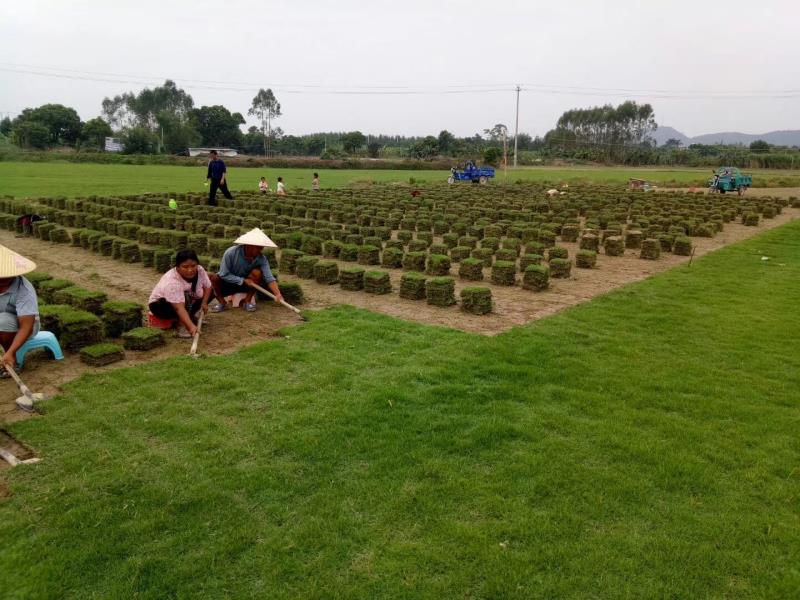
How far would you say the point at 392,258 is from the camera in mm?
13641

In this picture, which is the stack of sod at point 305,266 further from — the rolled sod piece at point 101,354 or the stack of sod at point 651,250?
the stack of sod at point 651,250

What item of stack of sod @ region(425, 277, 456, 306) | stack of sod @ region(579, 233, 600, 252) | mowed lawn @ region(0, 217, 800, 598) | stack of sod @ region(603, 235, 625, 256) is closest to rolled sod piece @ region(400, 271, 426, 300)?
stack of sod @ region(425, 277, 456, 306)

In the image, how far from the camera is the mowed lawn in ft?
12.2

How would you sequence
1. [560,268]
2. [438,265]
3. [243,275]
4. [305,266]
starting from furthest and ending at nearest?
1. [560,268]
2. [438,265]
3. [305,266]
4. [243,275]

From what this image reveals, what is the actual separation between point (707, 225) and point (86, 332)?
63.7ft

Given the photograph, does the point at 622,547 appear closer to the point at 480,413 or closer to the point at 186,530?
the point at 480,413

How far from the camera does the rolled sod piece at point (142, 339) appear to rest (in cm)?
744

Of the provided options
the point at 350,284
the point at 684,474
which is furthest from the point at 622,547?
the point at 350,284

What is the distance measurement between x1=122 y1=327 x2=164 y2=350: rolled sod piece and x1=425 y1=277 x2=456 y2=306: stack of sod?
15.0 feet

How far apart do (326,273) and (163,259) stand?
374 cm

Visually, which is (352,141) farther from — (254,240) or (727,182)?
(254,240)

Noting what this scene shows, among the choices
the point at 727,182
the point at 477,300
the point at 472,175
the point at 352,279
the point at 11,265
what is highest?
the point at 472,175

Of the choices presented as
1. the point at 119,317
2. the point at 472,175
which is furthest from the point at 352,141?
the point at 119,317

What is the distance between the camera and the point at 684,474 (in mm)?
4863
